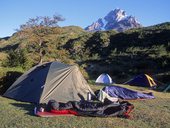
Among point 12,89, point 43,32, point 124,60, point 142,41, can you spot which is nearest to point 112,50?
point 142,41

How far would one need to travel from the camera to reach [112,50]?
6931 cm

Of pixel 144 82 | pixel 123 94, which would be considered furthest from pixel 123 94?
pixel 144 82

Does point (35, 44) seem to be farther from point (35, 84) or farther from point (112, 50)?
point (112, 50)

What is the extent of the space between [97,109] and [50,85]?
10.6 ft

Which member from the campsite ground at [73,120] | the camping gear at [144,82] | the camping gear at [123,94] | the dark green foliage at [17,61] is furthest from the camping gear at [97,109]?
the camping gear at [144,82]

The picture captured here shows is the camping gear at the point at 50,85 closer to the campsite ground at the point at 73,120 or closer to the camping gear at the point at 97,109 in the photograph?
the campsite ground at the point at 73,120

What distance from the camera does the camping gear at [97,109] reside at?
36.9ft

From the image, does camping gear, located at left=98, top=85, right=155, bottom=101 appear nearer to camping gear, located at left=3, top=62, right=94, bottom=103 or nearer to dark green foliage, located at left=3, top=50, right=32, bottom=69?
camping gear, located at left=3, top=62, right=94, bottom=103

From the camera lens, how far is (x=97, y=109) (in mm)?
11359

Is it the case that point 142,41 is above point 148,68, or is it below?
above

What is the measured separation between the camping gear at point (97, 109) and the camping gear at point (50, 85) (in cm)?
216

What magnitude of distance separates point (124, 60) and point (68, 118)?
49008 millimetres

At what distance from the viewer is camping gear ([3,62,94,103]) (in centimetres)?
1383

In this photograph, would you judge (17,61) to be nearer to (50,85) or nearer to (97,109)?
(50,85)
